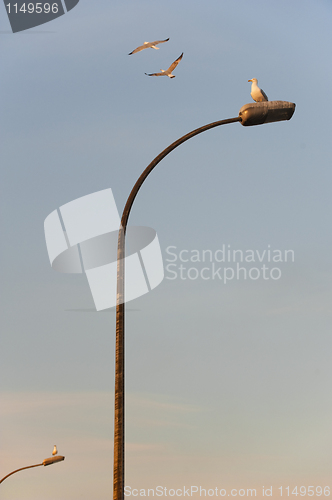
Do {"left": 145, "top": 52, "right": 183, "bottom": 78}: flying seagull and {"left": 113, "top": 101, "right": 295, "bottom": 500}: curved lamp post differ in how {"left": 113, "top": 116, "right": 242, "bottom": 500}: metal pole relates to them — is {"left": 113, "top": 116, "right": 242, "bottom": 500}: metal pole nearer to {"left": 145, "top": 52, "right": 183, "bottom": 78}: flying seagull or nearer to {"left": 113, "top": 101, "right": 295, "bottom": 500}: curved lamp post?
{"left": 113, "top": 101, "right": 295, "bottom": 500}: curved lamp post

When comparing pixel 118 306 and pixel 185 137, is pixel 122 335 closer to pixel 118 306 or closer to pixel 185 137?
pixel 118 306

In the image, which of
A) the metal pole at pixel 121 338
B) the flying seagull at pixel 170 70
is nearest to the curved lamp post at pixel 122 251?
the metal pole at pixel 121 338

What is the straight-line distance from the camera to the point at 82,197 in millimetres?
10820

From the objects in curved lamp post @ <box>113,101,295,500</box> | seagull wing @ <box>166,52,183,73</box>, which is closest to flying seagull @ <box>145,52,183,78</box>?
seagull wing @ <box>166,52,183,73</box>

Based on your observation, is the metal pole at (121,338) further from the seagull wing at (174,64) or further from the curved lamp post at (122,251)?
the seagull wing at (174,64)

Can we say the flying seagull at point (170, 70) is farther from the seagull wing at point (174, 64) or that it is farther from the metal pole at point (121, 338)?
the metal pole at point (121, 338)

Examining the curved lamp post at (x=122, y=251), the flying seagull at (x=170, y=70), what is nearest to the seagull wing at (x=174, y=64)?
the flying seagull at (x=170, y=70)

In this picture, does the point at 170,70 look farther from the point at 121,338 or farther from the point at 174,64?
the point at 121,338

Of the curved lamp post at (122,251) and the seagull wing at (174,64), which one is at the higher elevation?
the seagull wing at (174,64)

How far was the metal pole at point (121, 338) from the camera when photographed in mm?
8055

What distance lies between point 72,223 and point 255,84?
168 inches

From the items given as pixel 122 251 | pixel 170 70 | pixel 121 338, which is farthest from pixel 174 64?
pixel 121 338

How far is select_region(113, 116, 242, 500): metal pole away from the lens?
26.4 ft

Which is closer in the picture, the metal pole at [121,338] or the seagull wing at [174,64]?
the metal pole at [121,338]
